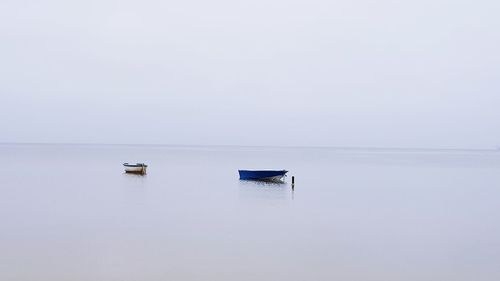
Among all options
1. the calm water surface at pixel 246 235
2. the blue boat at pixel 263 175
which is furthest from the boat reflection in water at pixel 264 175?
the calm water surface at pixel 246 235

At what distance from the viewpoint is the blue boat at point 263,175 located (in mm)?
48562

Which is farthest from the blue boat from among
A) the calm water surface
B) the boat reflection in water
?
the calm water surface

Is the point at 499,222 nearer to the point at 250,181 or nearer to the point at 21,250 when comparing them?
the point at 21,250

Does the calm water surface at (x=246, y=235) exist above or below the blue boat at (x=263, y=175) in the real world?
below

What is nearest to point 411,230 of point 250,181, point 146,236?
point 146,236

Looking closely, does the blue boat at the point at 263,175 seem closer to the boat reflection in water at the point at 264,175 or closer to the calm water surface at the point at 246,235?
the boat reflection in water at the point at 264,175

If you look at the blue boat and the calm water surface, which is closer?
the calm water surface

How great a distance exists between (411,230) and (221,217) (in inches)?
382

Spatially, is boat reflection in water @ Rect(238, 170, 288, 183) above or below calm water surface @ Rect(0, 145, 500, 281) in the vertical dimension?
above

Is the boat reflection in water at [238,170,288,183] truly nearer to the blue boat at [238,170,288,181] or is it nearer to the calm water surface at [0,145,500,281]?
the blue boat at [238,170,288,181]

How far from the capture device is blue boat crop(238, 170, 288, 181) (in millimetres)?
48562

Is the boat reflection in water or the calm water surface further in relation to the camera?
the boat reflection in water

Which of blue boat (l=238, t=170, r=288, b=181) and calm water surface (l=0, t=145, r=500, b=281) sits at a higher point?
blue boat (l=238, t=170, r=288, b=181)

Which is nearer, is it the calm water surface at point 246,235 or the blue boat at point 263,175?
the calm water surface at point 246,235
